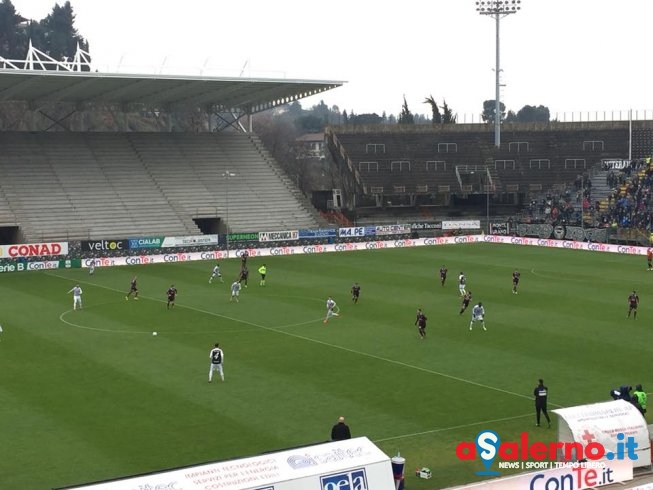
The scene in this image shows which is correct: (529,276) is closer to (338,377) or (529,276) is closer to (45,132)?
(338,377)

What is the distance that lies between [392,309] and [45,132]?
53051 millimetres

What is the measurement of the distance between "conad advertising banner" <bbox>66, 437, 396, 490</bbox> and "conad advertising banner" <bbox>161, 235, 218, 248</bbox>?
5863 centimetres

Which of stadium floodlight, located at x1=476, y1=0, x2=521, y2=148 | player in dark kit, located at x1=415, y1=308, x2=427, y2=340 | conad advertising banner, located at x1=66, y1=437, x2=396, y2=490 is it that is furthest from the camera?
stadium floodlight, located at x1=476, y1=0, x2=521, y2=148

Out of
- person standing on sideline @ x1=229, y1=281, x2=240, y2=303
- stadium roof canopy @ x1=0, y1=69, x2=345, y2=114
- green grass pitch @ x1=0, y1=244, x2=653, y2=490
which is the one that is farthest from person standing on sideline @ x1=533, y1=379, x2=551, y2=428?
stadium roof canopy @ x1=0, y1=69, x2=345, y2=114

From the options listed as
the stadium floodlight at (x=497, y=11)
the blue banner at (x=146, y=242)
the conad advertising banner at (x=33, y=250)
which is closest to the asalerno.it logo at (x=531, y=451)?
the conad advertising banner at (x=33, y=250)

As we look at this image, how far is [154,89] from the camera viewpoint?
281 ft

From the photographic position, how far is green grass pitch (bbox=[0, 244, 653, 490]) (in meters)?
25.8

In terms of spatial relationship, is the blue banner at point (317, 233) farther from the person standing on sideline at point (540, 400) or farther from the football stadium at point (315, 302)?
the person standing on sideline at point (540, 400)

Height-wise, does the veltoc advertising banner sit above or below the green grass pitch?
above

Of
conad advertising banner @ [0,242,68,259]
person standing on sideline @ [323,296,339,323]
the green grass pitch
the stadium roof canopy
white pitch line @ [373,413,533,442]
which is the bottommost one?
white pitch line @ [373,413,533,442]

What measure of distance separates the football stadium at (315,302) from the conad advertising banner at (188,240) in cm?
13

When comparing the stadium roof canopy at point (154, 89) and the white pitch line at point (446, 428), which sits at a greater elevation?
the stadium roof canopy at point (154, 89)

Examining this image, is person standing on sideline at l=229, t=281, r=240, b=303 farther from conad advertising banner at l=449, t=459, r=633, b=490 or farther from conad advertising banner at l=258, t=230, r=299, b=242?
conad advertising banner at l=258, t=230, r=299, b=242

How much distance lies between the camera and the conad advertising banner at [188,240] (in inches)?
3049
